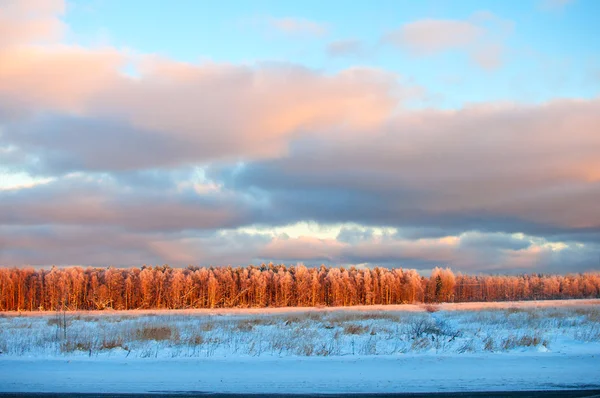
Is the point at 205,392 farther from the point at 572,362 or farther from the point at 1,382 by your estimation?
the point at 572,362

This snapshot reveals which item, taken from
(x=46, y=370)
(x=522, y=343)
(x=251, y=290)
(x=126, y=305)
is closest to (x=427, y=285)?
(x=251, y=290)

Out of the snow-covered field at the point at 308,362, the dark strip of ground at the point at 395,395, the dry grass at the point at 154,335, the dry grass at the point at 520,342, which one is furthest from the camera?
the dry grass at the point at 154,335

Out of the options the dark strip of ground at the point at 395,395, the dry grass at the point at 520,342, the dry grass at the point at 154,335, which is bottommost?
the dry grass at the point at 520,342

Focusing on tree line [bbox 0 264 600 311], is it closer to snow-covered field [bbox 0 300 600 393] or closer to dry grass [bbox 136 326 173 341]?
dry grass [bbox 136 326 173 341]

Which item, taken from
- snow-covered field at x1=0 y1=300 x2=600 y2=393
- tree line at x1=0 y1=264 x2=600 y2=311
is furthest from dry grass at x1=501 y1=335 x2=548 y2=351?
tree line at x1=0 y1=264 x2=600 y2=311

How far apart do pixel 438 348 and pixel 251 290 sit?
94274 millimetres

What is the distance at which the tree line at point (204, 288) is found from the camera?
344 feet

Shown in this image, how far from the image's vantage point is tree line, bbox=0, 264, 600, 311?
344ft

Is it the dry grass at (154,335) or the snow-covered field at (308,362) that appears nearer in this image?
the snow-covered field at (308,362)

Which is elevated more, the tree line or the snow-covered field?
the snow-covered field

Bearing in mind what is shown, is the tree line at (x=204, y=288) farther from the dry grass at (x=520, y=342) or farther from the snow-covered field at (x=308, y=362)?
the dry grass at (x=520, y=342)

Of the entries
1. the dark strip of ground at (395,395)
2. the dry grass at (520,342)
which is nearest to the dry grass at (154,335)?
the dark strip of ground at (395,395)

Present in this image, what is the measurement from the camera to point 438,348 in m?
20.8

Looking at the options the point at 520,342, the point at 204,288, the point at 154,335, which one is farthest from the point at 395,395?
the point at 204,288
